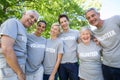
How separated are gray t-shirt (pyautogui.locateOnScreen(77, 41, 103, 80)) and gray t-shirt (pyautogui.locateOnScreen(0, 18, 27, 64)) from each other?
5.77ft

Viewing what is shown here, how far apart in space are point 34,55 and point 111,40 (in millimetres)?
1930

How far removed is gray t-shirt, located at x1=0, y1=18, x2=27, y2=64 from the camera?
412cm

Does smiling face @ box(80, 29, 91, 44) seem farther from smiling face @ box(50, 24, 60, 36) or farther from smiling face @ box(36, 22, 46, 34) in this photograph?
smiling face @ box(36, 22, 46, 34)

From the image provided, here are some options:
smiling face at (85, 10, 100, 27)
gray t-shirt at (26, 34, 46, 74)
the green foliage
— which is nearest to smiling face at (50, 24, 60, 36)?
gray t-shirt at (26, 34, 46, 74)

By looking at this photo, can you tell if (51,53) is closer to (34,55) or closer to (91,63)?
(34,55)

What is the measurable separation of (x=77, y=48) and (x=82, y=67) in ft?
1.88

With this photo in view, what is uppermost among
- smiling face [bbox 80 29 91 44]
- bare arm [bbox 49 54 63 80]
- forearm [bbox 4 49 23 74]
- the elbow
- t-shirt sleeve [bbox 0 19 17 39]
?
t-shirt sleeve [bbox 0 19 17 39]

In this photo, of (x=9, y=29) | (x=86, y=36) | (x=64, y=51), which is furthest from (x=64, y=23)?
(x=9, y=29)

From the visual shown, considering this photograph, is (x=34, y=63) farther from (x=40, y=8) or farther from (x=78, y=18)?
(x=78, y=18)

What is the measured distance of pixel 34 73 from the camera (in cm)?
588

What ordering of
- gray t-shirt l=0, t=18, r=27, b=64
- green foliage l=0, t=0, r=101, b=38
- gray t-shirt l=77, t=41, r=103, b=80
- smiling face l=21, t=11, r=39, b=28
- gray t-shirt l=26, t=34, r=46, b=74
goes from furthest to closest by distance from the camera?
green foliage l=0, t=0, r=101, b=38, gray t-shirt l=26, t=34, r=46, b=74, gray t-shirt l=77, t=41, r=103, b=80, smiling face l=21, t=11, r=39, b=28, gray t-shirt l=0, t=18, r=27, b=64

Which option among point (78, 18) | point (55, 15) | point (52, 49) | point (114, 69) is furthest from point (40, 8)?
point (114, 69)

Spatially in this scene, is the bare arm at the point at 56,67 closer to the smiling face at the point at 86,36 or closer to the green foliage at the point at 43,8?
the smiling face at the point at 86,36

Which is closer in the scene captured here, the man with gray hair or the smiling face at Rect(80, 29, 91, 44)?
the man with gray hair
